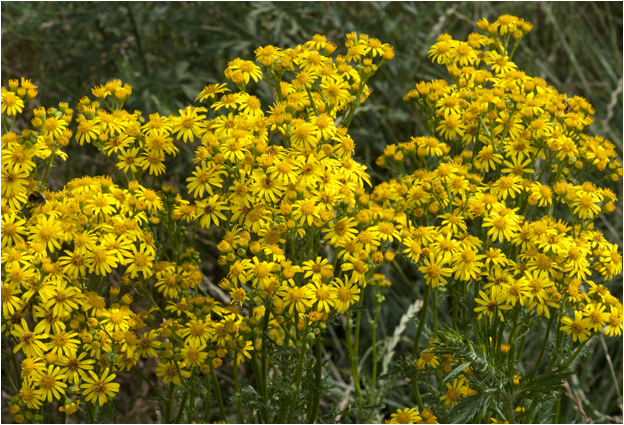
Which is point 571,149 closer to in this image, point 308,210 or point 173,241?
point 308,210

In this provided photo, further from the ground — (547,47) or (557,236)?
(547,47)

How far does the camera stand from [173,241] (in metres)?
2.77

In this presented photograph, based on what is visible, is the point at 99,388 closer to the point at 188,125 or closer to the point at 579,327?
the point at 188,125

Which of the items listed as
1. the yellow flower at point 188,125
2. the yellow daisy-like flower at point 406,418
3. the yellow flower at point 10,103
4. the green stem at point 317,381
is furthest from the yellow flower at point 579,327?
the yellow flower at point 10,103

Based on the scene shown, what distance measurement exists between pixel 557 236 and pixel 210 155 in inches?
56.4

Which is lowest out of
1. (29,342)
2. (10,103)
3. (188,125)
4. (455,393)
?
(455,393)

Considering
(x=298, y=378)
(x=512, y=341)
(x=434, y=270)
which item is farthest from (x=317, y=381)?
(x=512, y=341)

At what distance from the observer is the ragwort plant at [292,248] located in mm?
2377

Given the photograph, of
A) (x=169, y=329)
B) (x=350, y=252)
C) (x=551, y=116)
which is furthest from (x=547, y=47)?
(x=169, y=329)

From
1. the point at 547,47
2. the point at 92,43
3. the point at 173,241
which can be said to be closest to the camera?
the point at 173,241

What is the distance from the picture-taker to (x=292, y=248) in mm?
2533

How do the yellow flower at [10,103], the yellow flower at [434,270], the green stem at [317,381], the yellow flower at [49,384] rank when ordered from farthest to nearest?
the yellow flower at [10,103], the green stem at [317,381], the yellow flower at [434,270], the yellow flower at [49,384]

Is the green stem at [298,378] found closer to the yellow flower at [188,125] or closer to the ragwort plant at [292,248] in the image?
the ragwort plant at [292,248]

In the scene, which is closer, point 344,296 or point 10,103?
point 344,296
